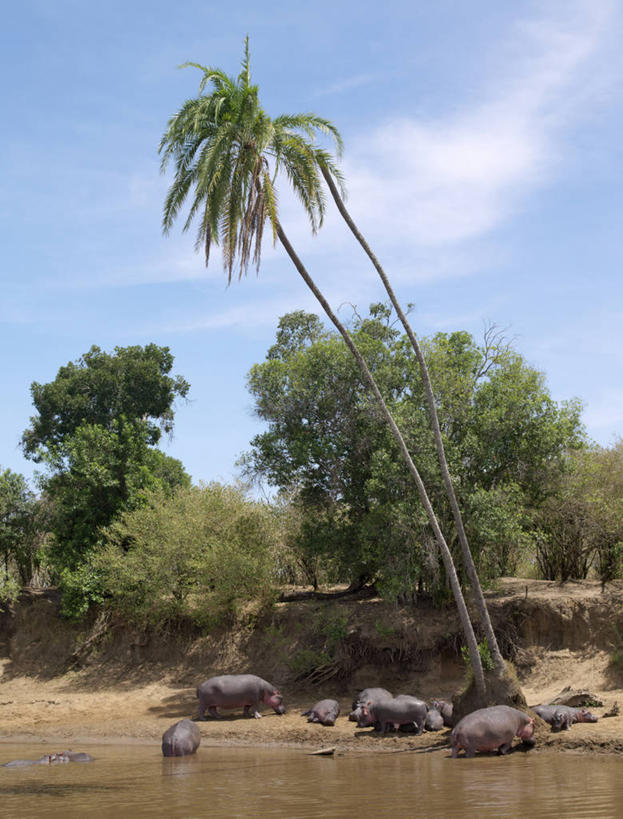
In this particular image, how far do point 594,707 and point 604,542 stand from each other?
7839 mm

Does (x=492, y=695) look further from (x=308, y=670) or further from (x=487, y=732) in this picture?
(x=308, y=670)

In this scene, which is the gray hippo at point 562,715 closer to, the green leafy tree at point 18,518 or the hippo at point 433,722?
the hippo at point 433,722

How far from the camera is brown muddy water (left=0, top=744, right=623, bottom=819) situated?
1151cm

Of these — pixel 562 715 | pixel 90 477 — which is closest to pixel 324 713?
pixel 562 715

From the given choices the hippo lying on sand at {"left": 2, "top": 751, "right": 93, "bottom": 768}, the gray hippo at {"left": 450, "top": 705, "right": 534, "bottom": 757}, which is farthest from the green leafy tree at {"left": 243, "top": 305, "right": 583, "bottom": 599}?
the hippo lying on sand at {"left": 2, "top": 751, "right": 93, "bottom": 768}

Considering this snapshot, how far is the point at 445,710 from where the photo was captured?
20.2m

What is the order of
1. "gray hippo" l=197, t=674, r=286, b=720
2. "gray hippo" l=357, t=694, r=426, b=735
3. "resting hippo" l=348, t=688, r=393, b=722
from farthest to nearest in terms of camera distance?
"gray hippo" l=197, t=674, r=286, b=720
"resting hippo" l=348, t=688, r=393, b=722
"gray hippo" l=357, t=694, r=426, b=735

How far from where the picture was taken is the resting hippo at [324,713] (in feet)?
69.4

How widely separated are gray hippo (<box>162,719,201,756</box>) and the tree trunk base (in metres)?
5.94

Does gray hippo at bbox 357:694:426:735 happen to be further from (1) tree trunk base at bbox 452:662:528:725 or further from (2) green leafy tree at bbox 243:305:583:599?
(2) green leafy tree at bbox 243:305:583:599

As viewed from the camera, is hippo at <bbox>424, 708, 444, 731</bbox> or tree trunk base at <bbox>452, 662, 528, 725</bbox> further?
hippo at <bbox>424, 708, 444, 731</bbox>

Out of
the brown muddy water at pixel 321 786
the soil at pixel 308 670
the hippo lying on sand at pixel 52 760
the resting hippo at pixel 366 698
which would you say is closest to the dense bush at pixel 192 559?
the soil at pixel 308 670

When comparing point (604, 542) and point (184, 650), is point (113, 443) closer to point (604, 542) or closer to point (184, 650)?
point (184, 650)

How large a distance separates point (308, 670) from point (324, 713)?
4.39 meters
